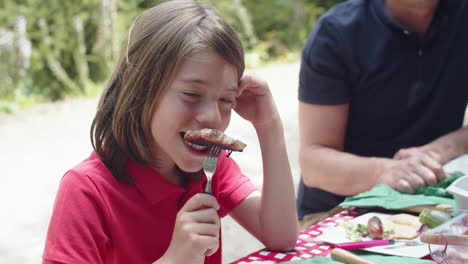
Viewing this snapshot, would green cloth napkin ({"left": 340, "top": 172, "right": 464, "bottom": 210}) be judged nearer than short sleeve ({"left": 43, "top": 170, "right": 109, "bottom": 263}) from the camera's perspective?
No

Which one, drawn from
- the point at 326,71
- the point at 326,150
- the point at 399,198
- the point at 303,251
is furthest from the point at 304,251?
the point at 326,71

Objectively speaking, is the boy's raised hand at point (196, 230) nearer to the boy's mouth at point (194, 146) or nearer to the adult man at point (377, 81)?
the boy's mouth at point (194, 146)

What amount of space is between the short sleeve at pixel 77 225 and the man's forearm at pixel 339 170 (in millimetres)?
949

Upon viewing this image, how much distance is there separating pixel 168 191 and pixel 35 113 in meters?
5.74

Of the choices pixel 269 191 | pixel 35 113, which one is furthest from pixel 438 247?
pixel 35 113

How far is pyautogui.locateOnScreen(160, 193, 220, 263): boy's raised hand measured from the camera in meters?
1.22

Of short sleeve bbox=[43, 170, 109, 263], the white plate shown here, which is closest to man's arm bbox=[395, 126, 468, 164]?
the white plate

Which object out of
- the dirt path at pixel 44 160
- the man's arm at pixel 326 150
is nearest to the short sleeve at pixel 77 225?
the man's arm at pixel 326 150

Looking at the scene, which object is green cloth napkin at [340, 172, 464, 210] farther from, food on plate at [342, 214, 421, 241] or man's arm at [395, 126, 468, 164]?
man's arm at [395, 126, 468, 164]

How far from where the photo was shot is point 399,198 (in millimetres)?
1726

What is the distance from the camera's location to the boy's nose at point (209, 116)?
1.31 metres

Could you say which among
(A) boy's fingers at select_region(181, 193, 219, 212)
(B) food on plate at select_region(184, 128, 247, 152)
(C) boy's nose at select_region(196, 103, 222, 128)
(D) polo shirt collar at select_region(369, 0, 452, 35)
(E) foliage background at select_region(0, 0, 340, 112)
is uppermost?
(D) polo shirt collar at select_region(369, 0, 452, 35)

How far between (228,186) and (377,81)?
871 mm

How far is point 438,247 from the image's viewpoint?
128cm
